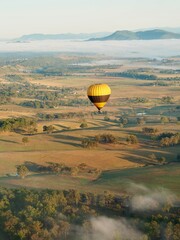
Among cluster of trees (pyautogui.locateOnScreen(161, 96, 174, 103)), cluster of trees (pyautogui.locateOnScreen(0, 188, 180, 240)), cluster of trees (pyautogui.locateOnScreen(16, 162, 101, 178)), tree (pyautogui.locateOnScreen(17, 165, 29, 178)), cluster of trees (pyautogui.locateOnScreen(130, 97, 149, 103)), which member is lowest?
cluster of trees (pyautogui.locateOnScreen(130, 97, 149, 103))

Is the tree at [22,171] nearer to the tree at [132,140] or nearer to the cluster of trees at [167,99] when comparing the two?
the tree at [132,140]

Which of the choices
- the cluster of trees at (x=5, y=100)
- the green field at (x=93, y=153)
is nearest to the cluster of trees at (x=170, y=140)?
the green field at (x=93, y=153)

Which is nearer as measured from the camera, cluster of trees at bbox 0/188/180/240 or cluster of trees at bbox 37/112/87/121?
cluster of trees at bbox 0/188/180/240

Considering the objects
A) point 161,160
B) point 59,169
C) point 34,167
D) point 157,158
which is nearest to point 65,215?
point 59,169

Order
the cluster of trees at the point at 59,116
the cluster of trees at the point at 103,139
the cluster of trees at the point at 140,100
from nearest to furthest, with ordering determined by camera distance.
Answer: the cluster of trees at the point at 103,139
the cluster of trees at the point at 59,116
the cluster of trees at the point at 140,100

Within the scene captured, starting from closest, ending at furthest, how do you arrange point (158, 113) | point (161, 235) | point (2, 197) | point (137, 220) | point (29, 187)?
point (161, 235), point (137, 220), point (2, 197), point (29, 187), point (158, 113)

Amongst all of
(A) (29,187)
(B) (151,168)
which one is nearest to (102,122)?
(B) (151,168)

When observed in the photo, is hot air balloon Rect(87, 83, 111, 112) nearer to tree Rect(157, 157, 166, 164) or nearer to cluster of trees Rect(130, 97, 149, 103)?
tree Rect(157, 157, 166, 164)

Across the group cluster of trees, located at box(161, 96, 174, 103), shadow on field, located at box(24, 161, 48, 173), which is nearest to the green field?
shadow on field, located at box(24, 161, 48, 173)

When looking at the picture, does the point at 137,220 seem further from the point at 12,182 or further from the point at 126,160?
the point at 126,160
